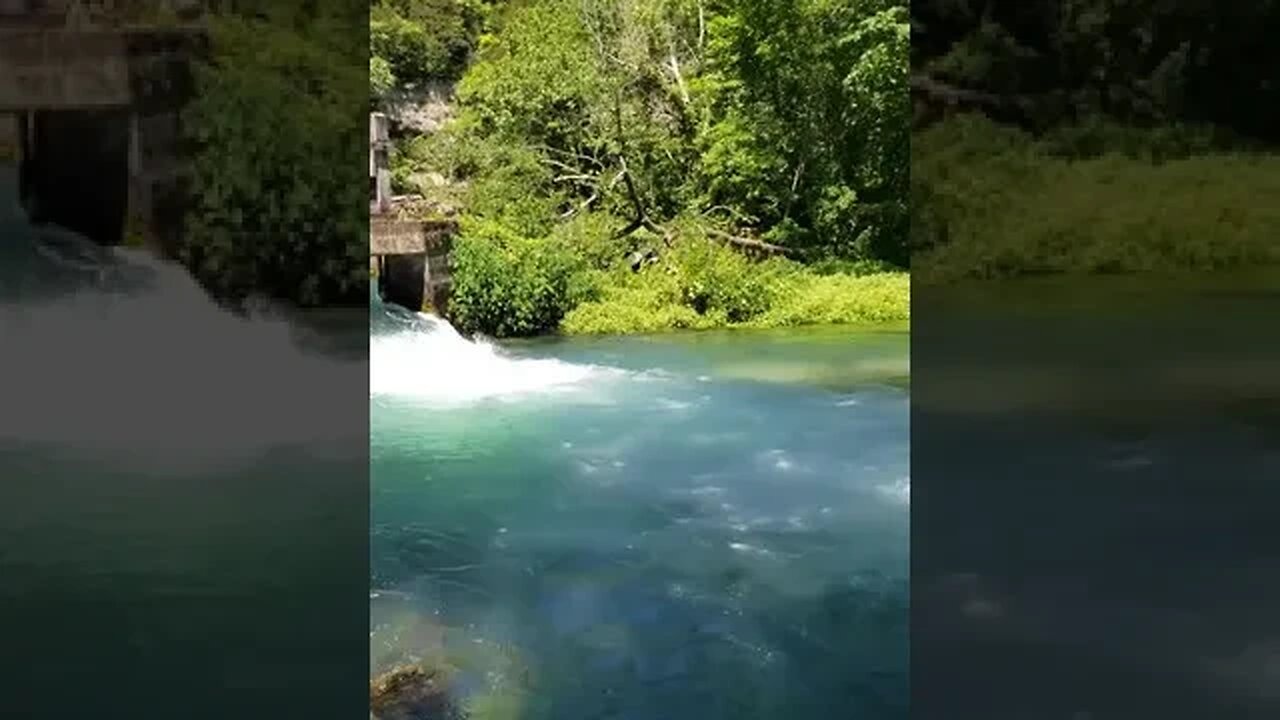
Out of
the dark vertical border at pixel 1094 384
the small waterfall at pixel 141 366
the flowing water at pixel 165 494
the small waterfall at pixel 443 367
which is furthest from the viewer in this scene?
the small waterfall at pixel 443 367

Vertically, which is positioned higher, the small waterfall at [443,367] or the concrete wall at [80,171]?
the concrete wall at [80,171]

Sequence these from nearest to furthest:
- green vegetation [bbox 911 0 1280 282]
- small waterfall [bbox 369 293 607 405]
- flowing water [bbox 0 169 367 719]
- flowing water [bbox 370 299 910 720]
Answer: flowing water [bbox 0 169 367 719], flowing water [bbox 370 299 910 720], small waterfall [bbox 369 293 607 405], green vegetation [bbox 911 0 1280 282]

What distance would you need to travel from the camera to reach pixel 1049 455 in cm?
458

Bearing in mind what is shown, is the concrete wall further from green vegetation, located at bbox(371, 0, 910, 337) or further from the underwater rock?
the underwater rock

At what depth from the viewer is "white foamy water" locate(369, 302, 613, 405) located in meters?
5.00

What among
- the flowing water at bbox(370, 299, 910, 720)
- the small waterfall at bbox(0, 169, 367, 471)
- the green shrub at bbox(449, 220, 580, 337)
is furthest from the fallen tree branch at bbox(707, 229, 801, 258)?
the small waterfall at bbox(0, 169, 367, 471)

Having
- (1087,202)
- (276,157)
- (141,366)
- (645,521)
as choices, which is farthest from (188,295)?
(1087,202)

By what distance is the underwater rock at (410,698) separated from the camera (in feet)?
13.4

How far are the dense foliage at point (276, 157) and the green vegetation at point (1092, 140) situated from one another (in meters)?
1.93

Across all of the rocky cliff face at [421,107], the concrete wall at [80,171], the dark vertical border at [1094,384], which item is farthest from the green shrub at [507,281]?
the dark vertical border at [1094,384]

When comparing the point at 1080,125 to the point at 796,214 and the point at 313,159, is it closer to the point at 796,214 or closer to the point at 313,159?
the point at 796,214

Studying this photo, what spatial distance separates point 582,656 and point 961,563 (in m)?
1.06

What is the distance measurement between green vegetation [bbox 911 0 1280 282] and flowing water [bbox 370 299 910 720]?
0.59 metres

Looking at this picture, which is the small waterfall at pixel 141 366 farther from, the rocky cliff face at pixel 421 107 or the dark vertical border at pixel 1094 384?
the dark vertical border at pixel 1094 384
